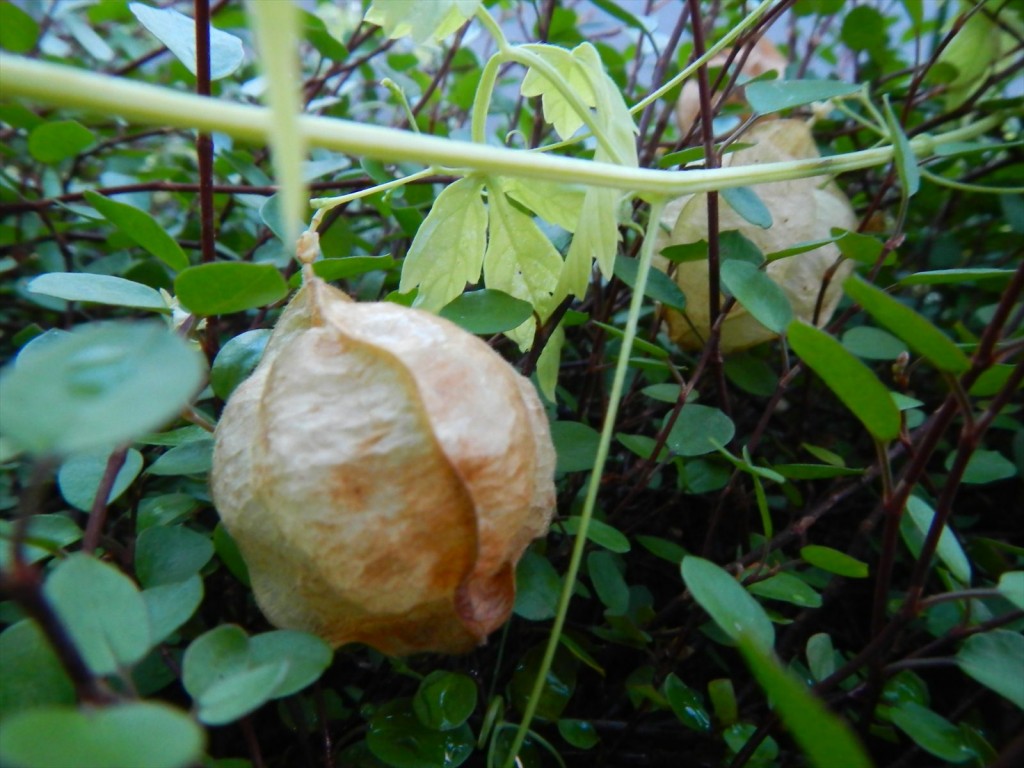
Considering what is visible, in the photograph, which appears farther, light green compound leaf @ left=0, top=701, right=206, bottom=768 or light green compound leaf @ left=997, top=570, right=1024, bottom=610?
light green compound leaf @ left=997, top=570, right=1024, bottom=610

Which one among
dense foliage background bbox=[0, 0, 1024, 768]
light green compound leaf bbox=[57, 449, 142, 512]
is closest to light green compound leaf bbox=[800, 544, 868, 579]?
dense foliage background bbox=[0, 0, 1024, 768]

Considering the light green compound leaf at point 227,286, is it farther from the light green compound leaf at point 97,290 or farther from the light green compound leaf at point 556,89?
the light green compound leaf at point 556,89

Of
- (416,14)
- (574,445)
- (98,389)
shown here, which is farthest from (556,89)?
(98,389)

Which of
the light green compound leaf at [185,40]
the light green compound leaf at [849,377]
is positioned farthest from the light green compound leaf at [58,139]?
the light green compound leaf at [849,377]

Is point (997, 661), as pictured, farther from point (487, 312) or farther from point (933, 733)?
point (487, 312)

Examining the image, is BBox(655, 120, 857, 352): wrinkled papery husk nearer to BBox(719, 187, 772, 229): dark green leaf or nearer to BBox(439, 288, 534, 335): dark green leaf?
BBox(719, 187, 772, 229): dark green leaf

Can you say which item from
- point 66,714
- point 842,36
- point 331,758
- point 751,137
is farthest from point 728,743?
→ point 842,36

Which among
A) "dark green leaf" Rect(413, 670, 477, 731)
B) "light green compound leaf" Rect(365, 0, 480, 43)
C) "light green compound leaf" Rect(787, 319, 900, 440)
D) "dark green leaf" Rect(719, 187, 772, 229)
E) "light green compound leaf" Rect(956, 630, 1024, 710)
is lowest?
"dark green leaf" Rect(413, 670, 477, 731)

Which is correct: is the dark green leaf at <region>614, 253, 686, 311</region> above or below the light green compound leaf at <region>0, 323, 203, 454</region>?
below
